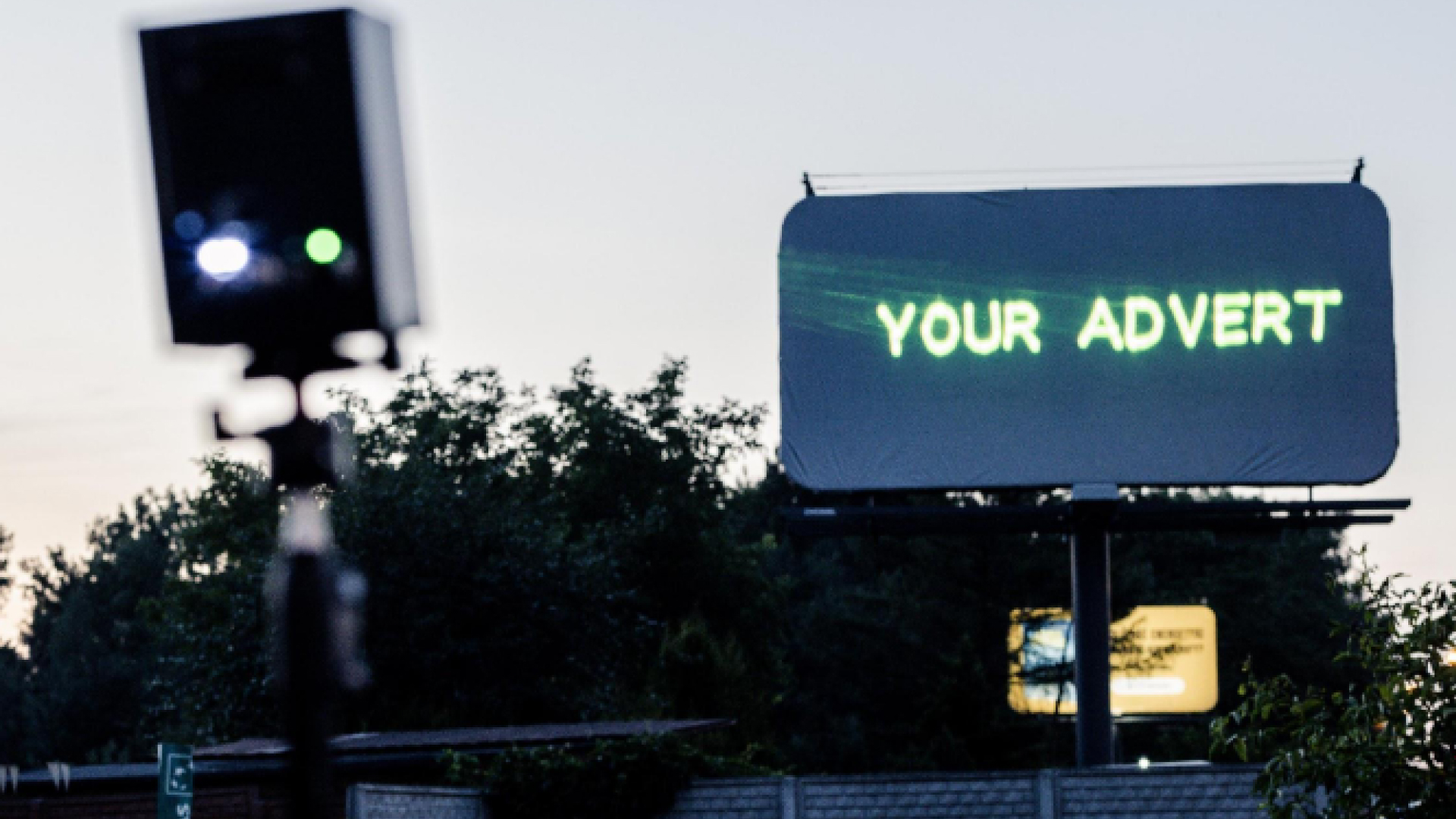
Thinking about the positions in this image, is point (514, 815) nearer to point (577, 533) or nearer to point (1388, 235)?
point (1388, 235)

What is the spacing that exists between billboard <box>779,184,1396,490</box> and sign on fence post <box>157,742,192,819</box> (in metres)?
8.43

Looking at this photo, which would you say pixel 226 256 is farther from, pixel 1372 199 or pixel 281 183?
pixel 1372 199

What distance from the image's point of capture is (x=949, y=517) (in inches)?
919

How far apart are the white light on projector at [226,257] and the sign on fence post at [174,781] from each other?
46.6 feet

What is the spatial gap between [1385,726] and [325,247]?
9262 mm

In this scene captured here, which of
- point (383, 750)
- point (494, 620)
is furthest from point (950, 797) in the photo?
point (494, 620)

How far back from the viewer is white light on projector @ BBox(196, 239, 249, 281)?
4141 mm

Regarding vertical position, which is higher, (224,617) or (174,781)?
(174,781)

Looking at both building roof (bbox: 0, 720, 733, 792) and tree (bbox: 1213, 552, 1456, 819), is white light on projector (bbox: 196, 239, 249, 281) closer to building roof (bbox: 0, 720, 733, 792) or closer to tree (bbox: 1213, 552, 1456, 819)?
tree (bbox: 1213, 552, 1456, 819)

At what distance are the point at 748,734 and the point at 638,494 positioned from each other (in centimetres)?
1739

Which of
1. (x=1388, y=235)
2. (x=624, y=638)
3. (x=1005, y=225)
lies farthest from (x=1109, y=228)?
(x=624, y=638)

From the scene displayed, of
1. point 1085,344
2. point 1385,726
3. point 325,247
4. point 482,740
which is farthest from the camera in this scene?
point 482,740

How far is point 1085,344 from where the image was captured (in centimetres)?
2345

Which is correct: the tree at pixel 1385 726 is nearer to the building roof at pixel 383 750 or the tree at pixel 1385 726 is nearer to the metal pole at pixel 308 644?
the metal pole at pixel 308 644
